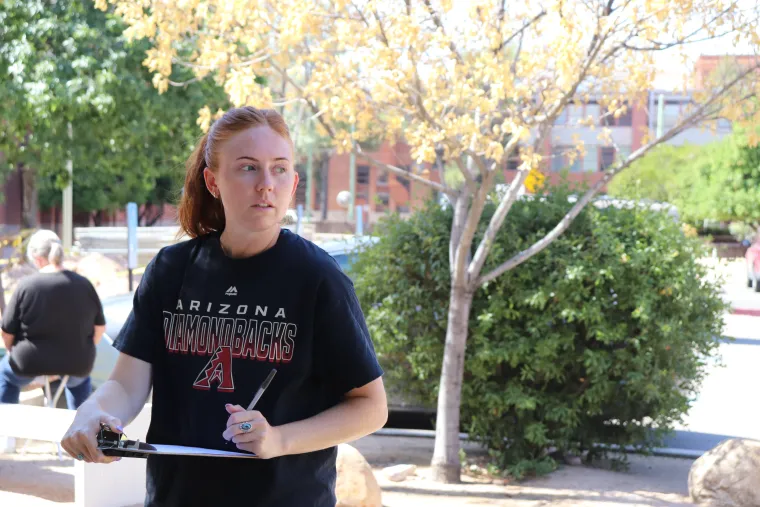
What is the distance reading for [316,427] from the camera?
5.95 feet

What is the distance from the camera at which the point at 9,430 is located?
609 cm

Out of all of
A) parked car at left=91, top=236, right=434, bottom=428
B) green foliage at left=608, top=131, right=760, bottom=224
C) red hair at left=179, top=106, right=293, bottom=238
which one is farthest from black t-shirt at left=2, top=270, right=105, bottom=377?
green foliage at left=608, top=131, right=760, bottom=224

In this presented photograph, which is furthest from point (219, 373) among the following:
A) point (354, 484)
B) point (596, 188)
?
point (596, 188)

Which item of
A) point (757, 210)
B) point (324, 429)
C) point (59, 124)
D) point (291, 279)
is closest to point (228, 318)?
point (291, 279)

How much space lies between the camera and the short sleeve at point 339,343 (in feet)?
6.09

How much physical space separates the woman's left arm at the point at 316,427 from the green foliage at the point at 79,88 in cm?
1348

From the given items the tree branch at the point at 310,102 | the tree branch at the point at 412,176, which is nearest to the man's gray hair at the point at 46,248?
the tree branch at the point at 310,102

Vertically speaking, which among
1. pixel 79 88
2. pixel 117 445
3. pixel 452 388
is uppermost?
pixel 79 88

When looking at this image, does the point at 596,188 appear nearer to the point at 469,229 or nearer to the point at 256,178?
Answer: the point at 469,229

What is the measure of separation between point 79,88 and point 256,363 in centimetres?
1443

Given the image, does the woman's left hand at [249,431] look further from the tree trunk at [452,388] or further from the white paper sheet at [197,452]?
the tree trunk at [452,388]

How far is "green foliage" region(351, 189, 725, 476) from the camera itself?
21.8 ft

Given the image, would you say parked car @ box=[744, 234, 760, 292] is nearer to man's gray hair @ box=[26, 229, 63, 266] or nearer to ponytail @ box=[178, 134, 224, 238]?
man's gray hair @ box=[26, 229, 63, 266]

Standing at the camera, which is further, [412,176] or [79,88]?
[79,88]
